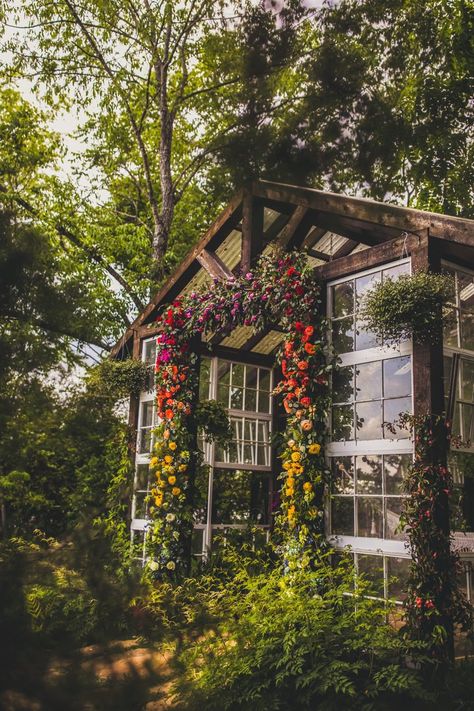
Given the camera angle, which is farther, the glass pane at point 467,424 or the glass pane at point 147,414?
the glass pane at point 147,414

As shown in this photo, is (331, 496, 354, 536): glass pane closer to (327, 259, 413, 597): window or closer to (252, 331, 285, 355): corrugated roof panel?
(327, 259, 413, 597): window

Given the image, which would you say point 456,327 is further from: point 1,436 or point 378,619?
point 1,436

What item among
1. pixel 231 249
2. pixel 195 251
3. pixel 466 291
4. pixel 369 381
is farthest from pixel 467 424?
pixel 231 249

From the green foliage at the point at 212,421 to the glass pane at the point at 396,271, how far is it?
108 inches

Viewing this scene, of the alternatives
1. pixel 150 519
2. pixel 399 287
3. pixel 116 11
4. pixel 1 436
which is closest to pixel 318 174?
pixel 1 436

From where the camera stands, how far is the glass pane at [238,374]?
8.47 meters

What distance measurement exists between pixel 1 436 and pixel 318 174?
1267 millimetres

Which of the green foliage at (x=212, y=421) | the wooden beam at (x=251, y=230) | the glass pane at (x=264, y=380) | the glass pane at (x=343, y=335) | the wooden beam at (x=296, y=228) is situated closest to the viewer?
the glass pane at (x=343, y=335)

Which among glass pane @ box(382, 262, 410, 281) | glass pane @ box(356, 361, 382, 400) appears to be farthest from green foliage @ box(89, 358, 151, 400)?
glass pane @ box(382, 262, 410, 281)

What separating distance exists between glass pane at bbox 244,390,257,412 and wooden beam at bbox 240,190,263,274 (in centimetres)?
290

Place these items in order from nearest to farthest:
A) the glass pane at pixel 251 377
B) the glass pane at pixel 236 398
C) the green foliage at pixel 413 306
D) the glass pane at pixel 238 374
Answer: the green foliage at pixel 413 306
the glass pane at pixel 236 398
the glass pane at pixel 238 374
the glass pane at pixel 251 377

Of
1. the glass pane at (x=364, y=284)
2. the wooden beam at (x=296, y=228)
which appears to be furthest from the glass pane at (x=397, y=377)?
the wooden beam at (x=296, y=228)

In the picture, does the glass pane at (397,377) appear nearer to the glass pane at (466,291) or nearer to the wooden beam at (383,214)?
the glass pane at (466,291)

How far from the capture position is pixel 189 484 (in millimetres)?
6449
